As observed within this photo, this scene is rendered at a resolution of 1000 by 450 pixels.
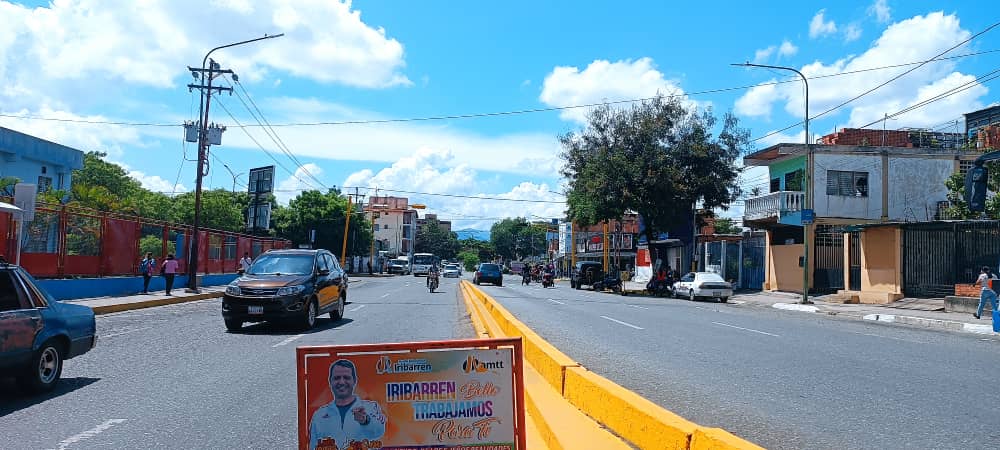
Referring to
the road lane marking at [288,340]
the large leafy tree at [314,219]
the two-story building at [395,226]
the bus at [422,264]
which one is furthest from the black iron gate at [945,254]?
the two-story building at [395,226]

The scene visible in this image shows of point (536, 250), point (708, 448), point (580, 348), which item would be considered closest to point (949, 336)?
point (580, 348)

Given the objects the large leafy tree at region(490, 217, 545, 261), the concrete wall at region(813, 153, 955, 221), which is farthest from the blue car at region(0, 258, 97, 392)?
the large leafy tree at region(490, 217, 545, 261)

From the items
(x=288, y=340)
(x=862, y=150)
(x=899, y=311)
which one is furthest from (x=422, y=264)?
(x=288, y=340)

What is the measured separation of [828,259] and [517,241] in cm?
10792

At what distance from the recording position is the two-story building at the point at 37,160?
32.8 meters

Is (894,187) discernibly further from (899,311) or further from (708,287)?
(899,311)

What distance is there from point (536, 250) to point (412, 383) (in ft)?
451

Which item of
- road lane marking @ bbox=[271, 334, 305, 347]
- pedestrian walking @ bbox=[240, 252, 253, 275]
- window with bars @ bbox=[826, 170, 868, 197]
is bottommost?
road lane marking @ bbox=[271, 334, 305, 347]

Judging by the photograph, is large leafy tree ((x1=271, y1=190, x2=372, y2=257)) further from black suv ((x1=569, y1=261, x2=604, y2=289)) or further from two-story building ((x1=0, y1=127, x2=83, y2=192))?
two-story building ((x1=0, y1=127, x2=83, y2=192))

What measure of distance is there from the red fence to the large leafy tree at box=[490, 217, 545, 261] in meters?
110

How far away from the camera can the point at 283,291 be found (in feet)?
46.2

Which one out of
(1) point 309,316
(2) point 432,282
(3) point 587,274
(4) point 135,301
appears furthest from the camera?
(3) point 587,274

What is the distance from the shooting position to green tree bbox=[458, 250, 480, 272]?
148 meters

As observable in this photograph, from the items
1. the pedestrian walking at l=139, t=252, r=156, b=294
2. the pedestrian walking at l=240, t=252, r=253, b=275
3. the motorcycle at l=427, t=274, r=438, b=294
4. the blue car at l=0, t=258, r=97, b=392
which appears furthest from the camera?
the motorcycle at l=427, t=274, r=438, b=294
